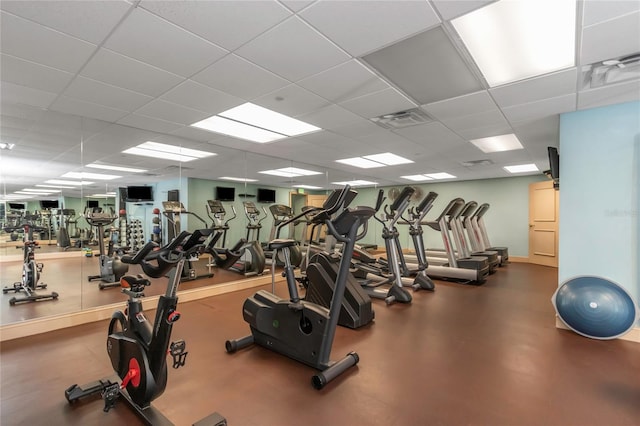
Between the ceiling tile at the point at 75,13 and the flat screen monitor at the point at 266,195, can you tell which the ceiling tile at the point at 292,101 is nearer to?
the ceiling tile at the point at 75,13

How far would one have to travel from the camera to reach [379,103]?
3318mm

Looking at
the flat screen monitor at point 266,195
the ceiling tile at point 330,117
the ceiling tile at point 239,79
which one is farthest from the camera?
the flat screen monitor at point 266,195

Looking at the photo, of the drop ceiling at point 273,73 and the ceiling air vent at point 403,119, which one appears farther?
the ceiling air vent at point 403,119

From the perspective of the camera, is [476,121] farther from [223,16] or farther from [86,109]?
[86,109]

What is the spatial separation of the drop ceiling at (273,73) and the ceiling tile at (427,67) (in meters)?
0.01

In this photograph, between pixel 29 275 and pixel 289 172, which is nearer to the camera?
pixel 29 275

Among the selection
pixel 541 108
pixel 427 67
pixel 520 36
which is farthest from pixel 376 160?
pixel 520 36

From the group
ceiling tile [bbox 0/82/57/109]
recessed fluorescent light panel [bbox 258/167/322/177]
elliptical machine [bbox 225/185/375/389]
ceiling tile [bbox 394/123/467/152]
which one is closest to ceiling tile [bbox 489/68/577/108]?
ceiling tile [bbox 394/123/467/152]

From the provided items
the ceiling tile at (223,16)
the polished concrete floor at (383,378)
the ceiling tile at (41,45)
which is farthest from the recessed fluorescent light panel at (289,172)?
the ceiling tile at (223,16)

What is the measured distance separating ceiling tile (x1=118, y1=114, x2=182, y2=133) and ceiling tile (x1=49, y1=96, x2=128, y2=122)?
4.5 inches

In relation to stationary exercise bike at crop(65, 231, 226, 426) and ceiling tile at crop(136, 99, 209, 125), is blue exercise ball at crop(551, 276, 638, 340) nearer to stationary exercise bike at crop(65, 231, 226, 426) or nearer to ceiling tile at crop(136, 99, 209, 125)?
stationary exercise bike at crop(65, 231, 226, 426)

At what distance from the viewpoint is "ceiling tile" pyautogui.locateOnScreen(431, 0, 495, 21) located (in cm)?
175

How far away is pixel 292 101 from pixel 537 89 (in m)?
2.45

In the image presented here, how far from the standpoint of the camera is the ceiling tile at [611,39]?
1.91 m
